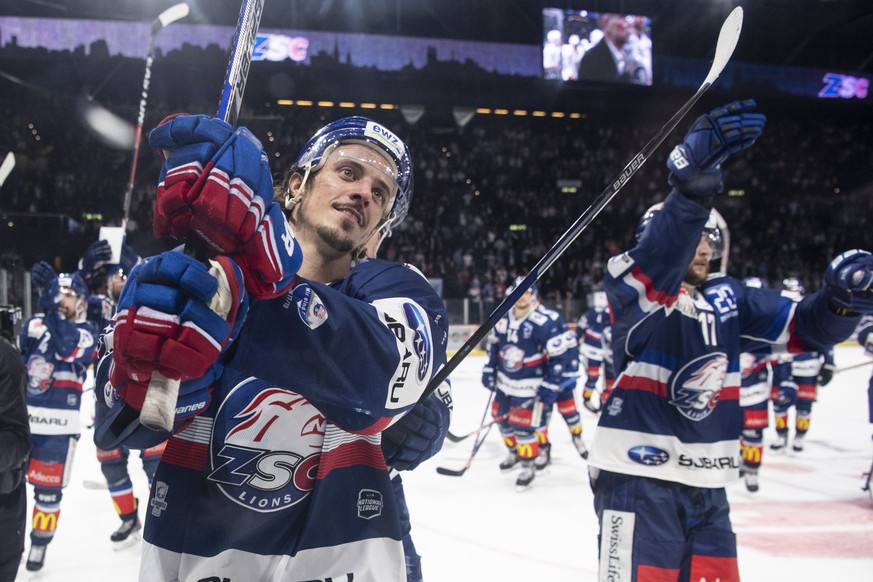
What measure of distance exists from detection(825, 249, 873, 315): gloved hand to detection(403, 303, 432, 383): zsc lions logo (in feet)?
5.04

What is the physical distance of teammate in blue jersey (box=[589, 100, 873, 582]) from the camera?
7.05 feet

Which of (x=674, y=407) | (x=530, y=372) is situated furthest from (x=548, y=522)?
(x=674, y=407)

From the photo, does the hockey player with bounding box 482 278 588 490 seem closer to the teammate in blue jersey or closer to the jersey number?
the teammate in blue jersey

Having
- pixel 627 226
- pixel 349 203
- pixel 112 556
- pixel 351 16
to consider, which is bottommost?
pixel 112 556

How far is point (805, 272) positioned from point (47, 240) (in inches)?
673

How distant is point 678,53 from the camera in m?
17.9

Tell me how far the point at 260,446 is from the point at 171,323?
503 mm

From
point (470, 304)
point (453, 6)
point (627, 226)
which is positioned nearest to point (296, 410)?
point (470, 304)

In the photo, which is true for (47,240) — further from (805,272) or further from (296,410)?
(805,272)

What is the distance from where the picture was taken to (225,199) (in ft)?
2.63

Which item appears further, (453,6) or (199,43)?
(453,6)

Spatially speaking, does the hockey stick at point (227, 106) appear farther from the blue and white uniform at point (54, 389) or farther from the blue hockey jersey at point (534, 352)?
the blue hockey jersey at point (534, 352)

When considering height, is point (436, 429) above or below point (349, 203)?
below

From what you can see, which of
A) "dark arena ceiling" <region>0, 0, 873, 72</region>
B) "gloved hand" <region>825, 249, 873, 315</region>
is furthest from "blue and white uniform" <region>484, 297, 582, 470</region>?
"dark arena ceiling" <region>0, 0, 873, 72</region>
